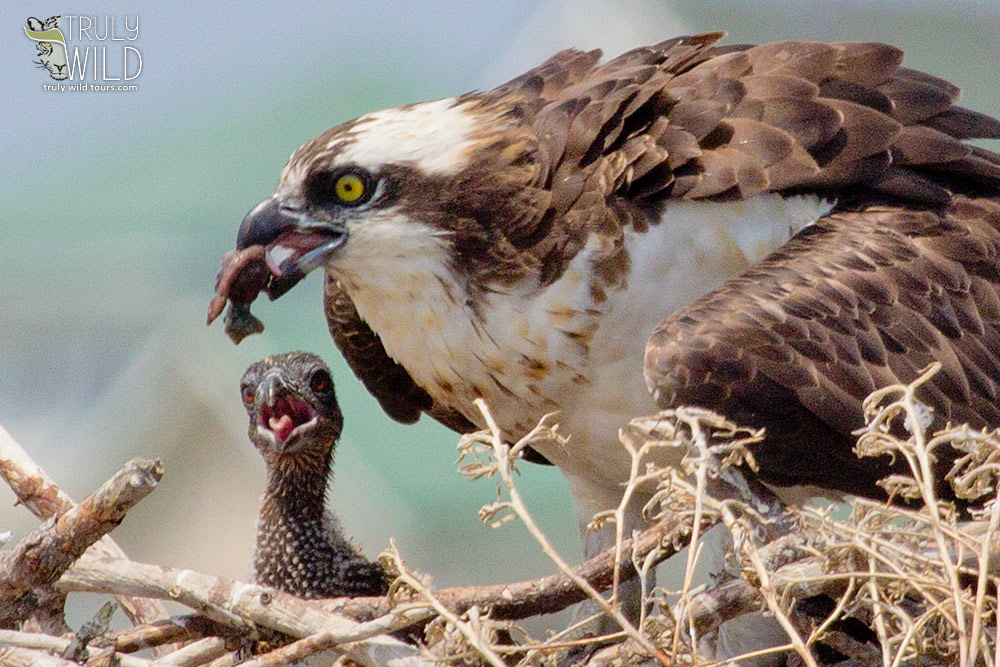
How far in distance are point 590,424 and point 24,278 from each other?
3.98m

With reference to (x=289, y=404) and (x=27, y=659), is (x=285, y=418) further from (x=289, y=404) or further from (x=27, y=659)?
(x=27, y=659)

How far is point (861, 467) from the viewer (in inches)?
129

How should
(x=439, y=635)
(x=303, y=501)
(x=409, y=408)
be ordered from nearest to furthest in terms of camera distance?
(x=439, y=635) < (x=303, y=501) < (x=409, y=408)

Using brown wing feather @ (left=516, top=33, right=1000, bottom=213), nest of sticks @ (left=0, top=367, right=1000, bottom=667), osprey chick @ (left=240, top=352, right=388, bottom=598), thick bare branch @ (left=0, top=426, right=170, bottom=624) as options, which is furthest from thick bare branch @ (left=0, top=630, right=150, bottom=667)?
brown wing feather @ (left=516, top=33, right=1000, bottom=213)

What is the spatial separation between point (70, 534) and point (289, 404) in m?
1.19

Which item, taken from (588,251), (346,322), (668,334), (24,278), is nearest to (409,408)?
(346,322)

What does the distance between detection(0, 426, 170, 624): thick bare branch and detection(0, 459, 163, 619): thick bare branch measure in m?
0.55

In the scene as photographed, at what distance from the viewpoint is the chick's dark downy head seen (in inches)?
161

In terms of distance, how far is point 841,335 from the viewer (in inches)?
130

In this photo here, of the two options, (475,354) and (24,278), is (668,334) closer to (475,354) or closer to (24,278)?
(475,354)

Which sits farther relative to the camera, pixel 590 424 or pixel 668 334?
pixel 590 424

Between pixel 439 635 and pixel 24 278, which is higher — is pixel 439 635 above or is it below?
below

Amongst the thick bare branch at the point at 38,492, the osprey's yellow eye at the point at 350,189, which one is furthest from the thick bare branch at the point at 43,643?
the osprey's yellow eye at the point at 350,189

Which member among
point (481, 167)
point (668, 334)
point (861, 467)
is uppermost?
point (481, 167)
